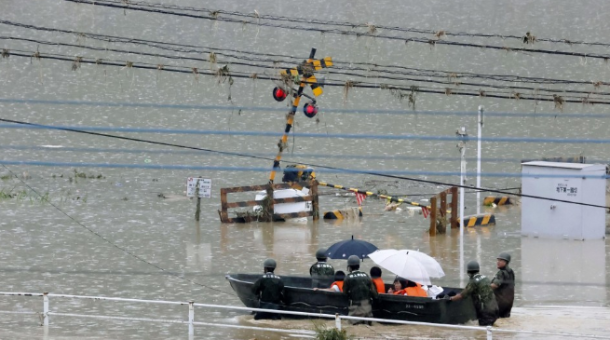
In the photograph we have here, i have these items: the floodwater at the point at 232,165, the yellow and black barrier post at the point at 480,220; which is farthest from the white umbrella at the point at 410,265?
the yellow and black barrier post at the point at 480,220

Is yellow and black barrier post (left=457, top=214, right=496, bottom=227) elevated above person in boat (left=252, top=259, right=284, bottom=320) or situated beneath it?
elevated above

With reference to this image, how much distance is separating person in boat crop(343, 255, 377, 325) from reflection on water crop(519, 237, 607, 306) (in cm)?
452

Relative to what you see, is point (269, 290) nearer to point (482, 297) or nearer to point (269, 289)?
point (269, 289)

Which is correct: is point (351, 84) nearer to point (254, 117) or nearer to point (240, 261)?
point (240, 261)

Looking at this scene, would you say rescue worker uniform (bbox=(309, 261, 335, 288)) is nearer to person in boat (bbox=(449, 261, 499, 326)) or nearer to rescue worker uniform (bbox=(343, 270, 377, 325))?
rescue worker uniform (bbox=(343, 270, 377, 325))

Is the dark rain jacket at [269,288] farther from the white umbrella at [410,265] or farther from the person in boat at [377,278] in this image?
the white umbrella at [410,265]

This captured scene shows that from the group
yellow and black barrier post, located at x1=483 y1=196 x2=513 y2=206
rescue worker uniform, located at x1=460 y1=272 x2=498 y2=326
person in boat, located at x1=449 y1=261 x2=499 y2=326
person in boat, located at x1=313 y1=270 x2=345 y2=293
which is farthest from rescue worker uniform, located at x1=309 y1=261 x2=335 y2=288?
yellow and black barrier post, located at x1=483 y1=196 x2=513 y2=206

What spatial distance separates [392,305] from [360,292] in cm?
64

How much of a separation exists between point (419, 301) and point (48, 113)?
95.8 feet

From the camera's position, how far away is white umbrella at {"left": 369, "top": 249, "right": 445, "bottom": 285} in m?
17.8

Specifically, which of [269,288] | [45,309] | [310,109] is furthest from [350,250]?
[45,309]

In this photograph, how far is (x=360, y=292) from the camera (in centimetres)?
1730

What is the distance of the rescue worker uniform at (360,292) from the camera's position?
17.3 metres

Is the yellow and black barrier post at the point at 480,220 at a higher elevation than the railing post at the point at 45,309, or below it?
higher
